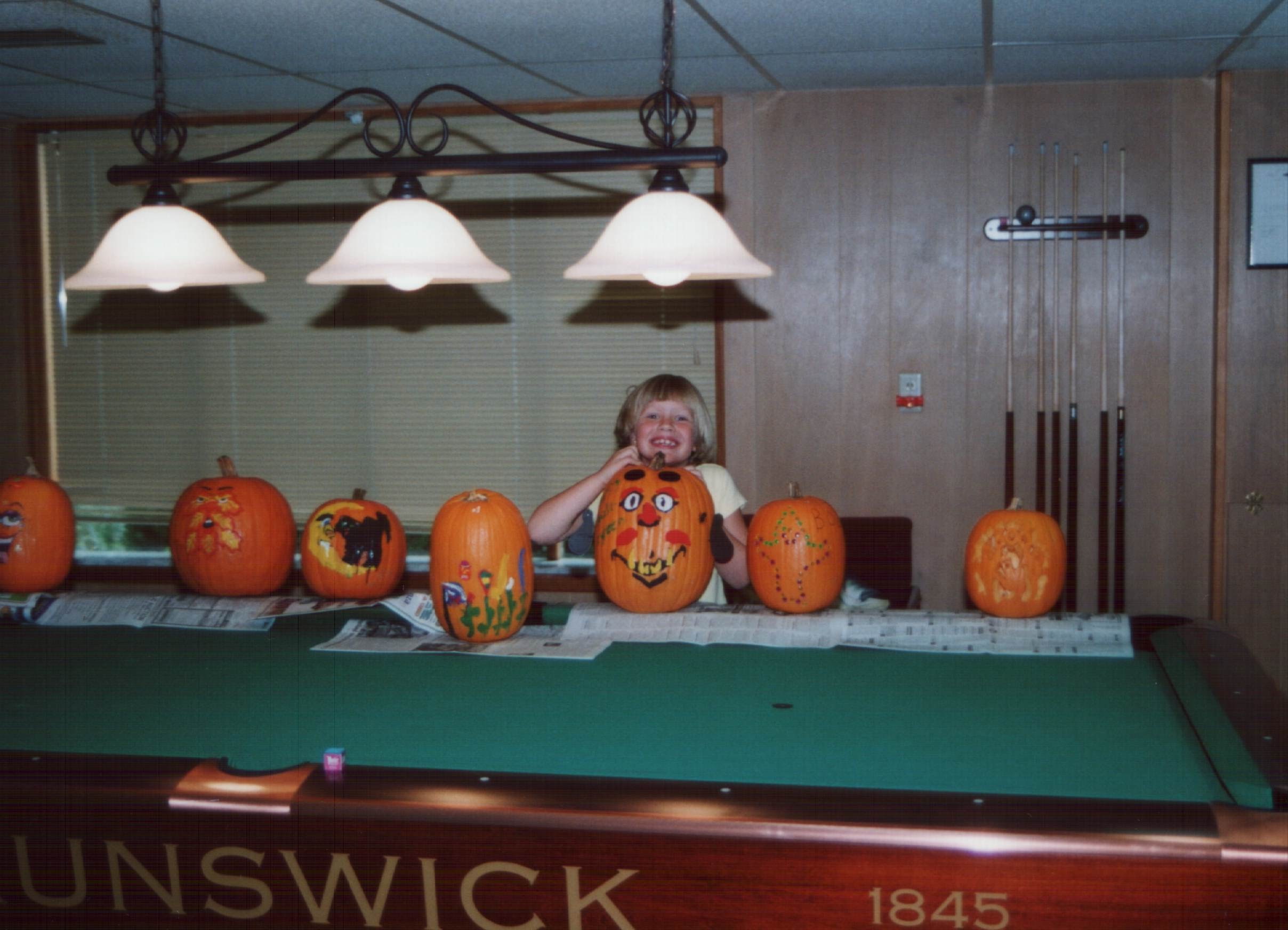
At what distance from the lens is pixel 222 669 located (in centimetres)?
223

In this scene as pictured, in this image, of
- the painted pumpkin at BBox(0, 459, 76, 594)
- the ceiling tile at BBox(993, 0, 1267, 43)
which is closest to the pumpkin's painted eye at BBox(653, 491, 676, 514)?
the painted pumpkin at BBox(0, 459, 76, 594)

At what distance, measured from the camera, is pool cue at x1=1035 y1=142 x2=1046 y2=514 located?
162 inches

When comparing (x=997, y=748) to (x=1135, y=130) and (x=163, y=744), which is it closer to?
(x=163, y=744)

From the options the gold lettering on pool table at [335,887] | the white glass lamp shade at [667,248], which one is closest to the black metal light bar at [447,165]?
→ the white glass lamp shade at [667,248]

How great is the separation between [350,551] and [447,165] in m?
0.86

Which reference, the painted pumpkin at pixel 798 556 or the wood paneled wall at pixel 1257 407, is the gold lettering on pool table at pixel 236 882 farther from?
the wood paneled wall at pixel 1257 407

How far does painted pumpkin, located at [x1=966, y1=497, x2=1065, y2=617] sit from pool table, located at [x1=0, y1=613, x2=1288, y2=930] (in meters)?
0.32

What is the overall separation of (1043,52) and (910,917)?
303 cm

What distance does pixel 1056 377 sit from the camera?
163 inches

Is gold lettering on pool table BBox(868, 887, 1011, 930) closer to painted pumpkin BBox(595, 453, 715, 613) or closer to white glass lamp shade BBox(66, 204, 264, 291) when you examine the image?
painted pumpkin BBox(595, 453, 715, 613)

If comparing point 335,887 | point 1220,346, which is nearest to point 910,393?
point 1220,346

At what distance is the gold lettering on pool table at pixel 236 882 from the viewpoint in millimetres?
1522

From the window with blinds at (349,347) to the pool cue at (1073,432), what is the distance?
4.20ft

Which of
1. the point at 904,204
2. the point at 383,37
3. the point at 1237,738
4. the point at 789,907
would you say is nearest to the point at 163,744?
the point at 789,907
